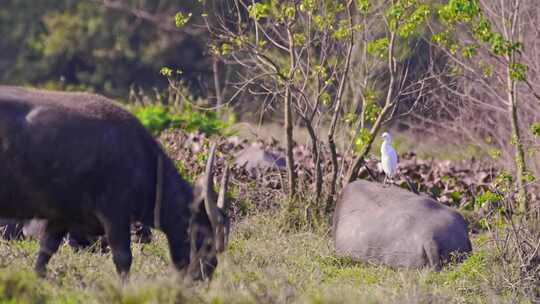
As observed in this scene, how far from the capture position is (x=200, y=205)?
7.57 metres

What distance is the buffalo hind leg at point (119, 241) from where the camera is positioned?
734 centimetres

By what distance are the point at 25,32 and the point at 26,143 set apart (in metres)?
22.1

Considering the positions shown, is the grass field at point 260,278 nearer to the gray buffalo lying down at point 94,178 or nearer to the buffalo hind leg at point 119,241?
the buffalo hind leg at point 119,241

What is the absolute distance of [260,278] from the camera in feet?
23.5

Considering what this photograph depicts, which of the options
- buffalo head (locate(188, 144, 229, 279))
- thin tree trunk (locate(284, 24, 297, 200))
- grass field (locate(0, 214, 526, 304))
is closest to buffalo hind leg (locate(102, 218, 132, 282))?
grass field (locate(0, 214, 526, 304))

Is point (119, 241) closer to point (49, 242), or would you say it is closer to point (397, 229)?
point (49, 242)

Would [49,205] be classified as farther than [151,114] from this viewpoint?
No

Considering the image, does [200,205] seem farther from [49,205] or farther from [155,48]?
[155,48]

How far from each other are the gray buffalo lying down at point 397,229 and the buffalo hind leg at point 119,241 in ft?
8.89

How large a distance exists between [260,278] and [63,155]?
157 centimetres

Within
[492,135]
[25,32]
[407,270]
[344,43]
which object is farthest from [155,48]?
[407,270]

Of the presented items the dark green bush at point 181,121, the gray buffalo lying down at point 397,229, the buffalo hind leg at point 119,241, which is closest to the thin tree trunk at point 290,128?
the gray buffalo lying down at point 397,229

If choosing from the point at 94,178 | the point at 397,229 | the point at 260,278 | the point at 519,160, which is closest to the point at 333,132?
the point at 397,229

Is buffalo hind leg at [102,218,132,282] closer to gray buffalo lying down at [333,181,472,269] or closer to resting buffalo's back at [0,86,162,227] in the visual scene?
resting buffalo's back at [0,86,162,227]
